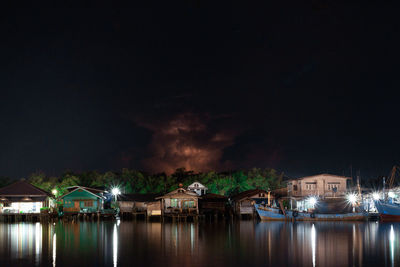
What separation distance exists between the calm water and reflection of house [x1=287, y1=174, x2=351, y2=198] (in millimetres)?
23302

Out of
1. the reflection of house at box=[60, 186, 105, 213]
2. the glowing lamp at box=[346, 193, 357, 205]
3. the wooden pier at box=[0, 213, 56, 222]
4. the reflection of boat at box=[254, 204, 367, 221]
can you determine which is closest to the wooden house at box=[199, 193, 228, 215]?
the reflection of boat at box=[254, 204, 367, 221]

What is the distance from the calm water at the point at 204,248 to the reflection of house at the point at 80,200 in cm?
2493

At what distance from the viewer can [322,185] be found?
7044 cm

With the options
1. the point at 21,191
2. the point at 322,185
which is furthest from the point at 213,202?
the point at 21,191

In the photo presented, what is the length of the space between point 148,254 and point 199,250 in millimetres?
3858

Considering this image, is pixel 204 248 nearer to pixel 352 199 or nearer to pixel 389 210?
pixel 389 210

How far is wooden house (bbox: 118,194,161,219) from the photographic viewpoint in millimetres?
71625

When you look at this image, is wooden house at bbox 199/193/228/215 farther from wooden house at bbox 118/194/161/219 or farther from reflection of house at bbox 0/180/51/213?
reflection of house at bbox 0/180/51/213

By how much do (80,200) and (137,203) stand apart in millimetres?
9374

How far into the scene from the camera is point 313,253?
31484 millimetres

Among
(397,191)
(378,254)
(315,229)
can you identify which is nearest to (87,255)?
(378,254)

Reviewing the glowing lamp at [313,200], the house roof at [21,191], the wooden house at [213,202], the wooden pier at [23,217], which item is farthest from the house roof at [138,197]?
the glowing lamp at [313,200]

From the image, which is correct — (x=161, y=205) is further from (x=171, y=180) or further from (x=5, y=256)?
(x=5, y=256)

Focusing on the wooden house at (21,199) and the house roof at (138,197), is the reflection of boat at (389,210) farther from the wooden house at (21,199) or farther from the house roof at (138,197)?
the wooden house at (21,199)
